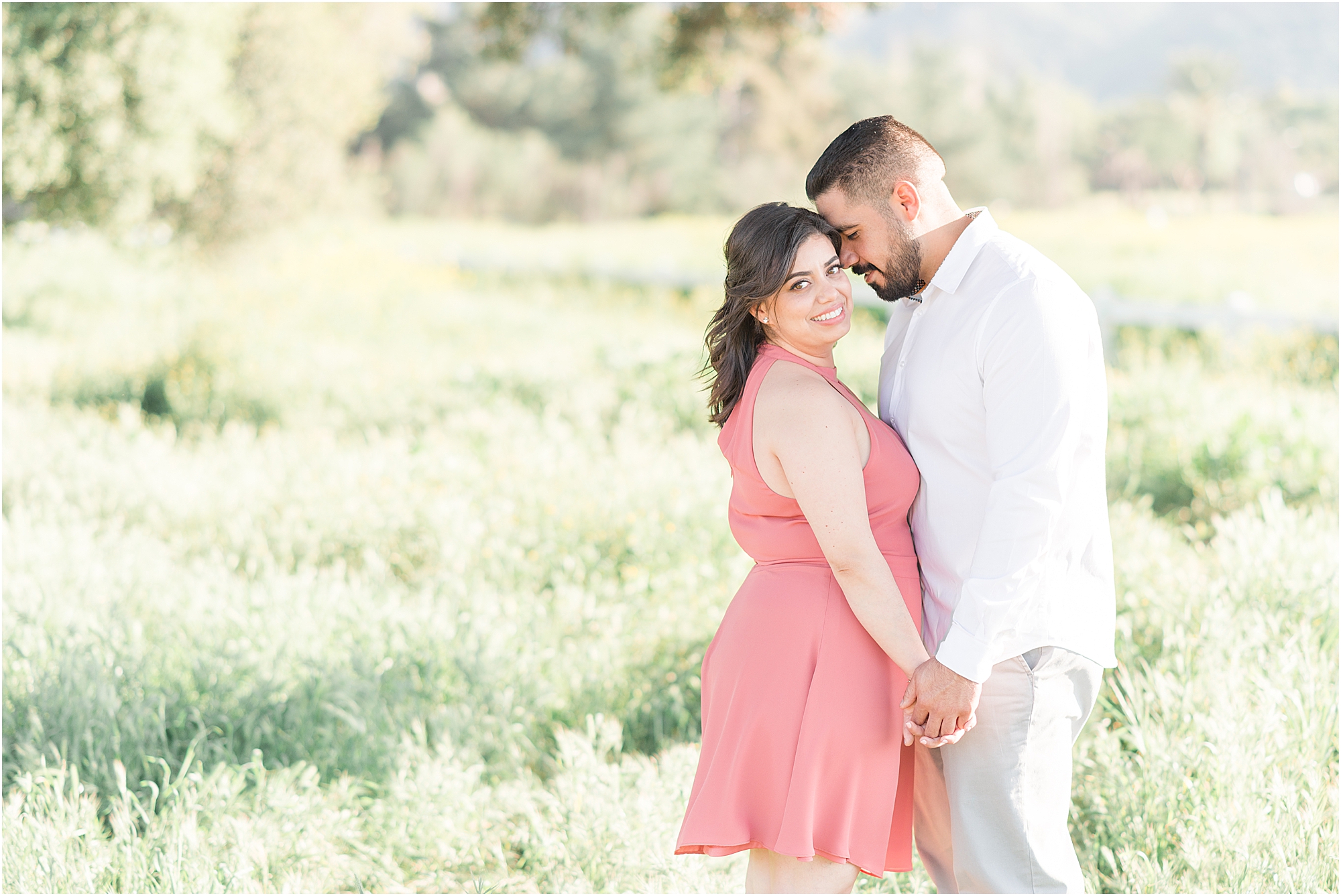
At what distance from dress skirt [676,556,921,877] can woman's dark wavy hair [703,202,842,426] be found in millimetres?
553

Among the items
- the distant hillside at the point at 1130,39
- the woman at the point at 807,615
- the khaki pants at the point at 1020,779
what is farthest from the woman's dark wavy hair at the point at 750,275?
the distant hillside at the point at 1130,39

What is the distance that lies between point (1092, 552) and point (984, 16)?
691 ft

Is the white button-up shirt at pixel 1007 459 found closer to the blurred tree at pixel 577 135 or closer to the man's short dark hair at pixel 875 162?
the man's short dark hair at pixel 875 162

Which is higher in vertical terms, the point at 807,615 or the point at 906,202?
the point at 906,202

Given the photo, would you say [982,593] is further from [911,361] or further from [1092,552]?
[911,361]

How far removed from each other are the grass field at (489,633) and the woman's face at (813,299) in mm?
1702

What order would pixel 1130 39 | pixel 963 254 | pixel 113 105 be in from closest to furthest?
pixel 963 254 → pixel 113 105 → pixel 1130 39

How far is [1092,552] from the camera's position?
2.40m

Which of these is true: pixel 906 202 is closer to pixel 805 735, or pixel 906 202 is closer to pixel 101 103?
pixel 805 735

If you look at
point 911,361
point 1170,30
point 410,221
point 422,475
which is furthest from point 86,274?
point 1170,30

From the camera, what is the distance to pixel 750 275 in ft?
8.30

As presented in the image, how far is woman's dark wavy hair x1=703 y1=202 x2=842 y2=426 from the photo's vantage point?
2.49 m

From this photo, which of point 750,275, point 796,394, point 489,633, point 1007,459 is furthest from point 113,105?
point 1007,459

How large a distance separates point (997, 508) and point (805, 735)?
27.2 inches
